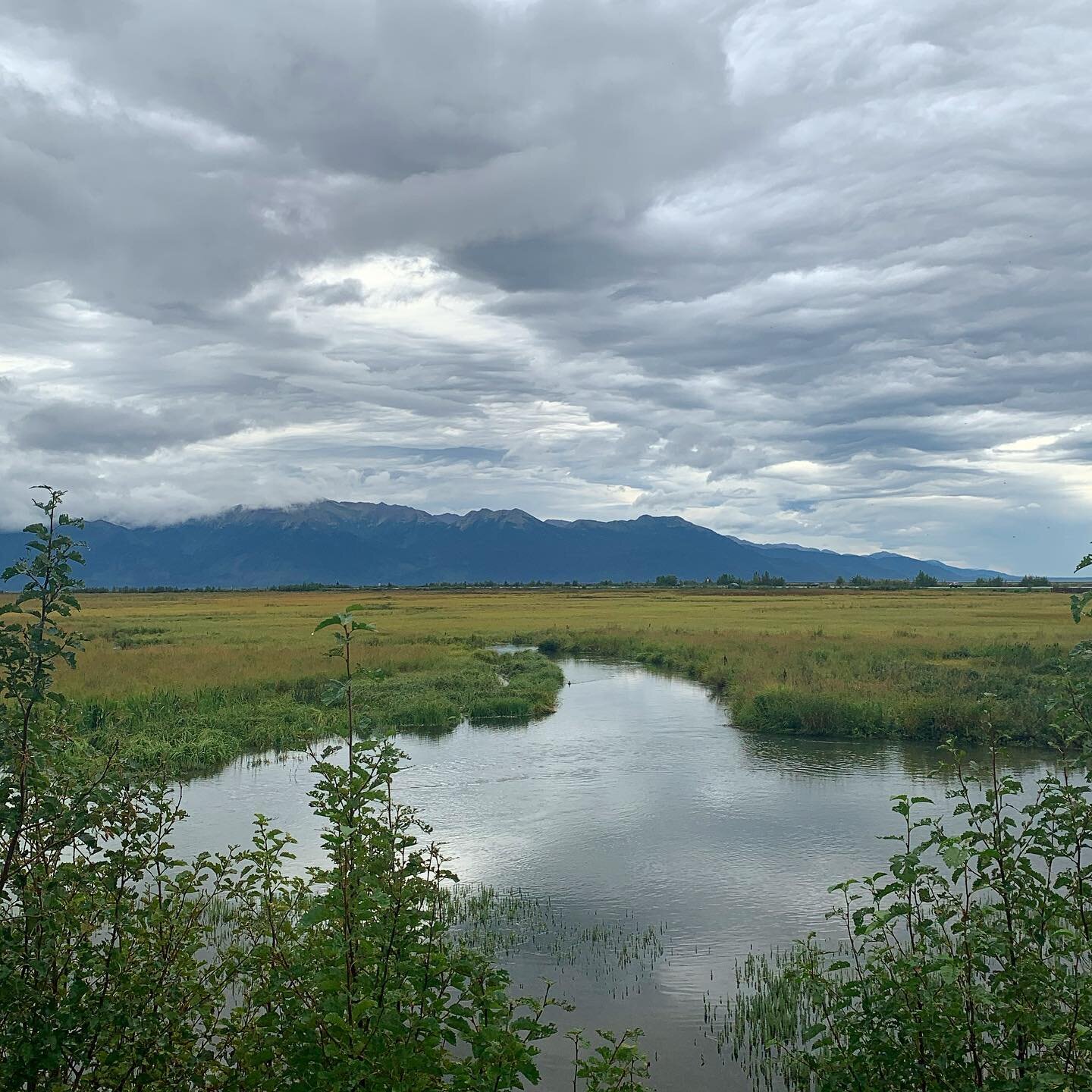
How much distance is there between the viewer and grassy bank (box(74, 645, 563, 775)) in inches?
931

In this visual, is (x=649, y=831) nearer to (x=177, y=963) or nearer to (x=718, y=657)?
(x=177, y=963)

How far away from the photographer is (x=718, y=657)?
41.4 m

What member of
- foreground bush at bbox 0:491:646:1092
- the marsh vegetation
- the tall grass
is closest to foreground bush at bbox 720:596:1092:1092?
the marsh vegetation

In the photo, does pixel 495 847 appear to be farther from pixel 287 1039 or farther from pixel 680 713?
pixel 680 713

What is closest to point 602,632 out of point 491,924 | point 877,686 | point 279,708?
point 877,686

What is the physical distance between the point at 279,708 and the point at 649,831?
626 inches

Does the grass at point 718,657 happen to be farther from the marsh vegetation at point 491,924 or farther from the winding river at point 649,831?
the marsh vegetation at point 491,924

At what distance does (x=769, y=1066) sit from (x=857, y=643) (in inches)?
1403

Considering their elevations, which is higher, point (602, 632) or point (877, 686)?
point (877, 686)

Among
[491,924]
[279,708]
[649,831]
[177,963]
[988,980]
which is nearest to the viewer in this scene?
[177,963]

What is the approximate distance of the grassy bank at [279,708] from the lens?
23.7 m

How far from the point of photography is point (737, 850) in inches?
631

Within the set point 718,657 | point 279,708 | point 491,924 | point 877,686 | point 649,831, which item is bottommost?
point 491,924

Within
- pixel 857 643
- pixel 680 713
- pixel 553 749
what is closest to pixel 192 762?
pixel 553 749
